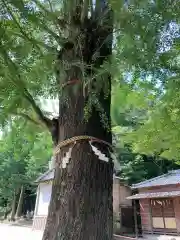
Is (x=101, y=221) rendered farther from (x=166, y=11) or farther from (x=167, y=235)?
(x=167, y=235)

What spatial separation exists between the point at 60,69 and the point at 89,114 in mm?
774

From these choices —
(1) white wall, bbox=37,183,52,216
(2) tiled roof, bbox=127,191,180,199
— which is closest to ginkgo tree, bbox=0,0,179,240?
(2) tiled roof, bbox=127,191,180,199

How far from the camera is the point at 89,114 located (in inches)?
111

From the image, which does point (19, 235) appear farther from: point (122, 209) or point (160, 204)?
point (160, 204)

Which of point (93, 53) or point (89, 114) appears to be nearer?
point (89, 114)

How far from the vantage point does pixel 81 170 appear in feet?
8.36

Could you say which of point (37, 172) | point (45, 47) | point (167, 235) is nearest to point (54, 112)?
point (45, 47)

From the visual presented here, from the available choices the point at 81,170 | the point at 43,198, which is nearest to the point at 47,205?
the point at 43,198

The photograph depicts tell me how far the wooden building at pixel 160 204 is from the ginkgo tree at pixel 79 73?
13.3m

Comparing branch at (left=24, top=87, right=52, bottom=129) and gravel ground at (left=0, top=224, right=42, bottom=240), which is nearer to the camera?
branch at (left=24, top=87, right=52, bottom=129)

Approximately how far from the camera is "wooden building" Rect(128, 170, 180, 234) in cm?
1539

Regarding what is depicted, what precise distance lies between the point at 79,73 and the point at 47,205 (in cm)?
1664

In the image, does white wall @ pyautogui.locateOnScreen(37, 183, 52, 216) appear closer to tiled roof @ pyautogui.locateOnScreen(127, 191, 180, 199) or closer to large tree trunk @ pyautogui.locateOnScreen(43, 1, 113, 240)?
tiled roof @ pyautogui.locateOnScreen(127, 191, 180, 199)

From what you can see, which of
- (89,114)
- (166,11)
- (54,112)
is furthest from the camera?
(54,112)
